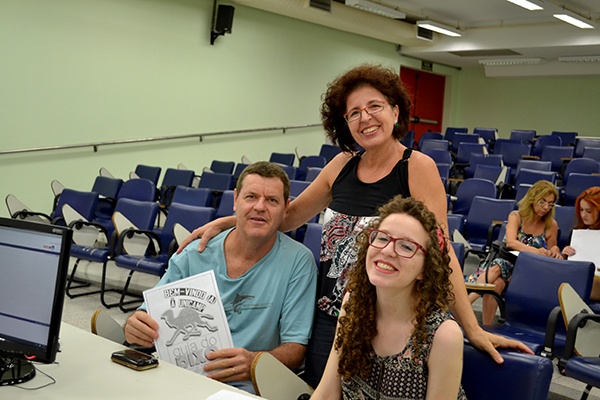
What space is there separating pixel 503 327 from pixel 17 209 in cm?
518

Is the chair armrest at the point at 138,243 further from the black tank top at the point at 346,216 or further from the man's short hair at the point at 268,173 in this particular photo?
the black tank top at the point at 346,216

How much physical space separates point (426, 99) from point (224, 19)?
26.2ft

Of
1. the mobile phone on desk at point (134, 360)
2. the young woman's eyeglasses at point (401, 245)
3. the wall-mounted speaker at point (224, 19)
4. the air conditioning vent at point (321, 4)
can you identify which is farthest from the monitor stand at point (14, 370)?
the air conditioning vent at point (321, 4)

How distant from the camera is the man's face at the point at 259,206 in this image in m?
2.17

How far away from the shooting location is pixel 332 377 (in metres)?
1.70

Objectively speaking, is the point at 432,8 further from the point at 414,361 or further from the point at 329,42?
the point at 414,361

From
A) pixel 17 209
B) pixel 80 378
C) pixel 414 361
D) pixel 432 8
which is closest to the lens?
pixel 414 361

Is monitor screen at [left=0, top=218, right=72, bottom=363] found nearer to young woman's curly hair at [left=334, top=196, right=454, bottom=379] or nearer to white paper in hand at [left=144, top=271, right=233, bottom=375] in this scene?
white paper in hand at [left=144, top=271, right=233, bottom=375]

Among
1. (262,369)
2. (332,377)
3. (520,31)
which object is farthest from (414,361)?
(520,31)

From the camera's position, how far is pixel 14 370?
1703mm

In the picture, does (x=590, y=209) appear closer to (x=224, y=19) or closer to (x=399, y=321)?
(x=399, y=321)

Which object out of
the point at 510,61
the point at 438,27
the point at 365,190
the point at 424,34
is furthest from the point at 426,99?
the point at 365,190

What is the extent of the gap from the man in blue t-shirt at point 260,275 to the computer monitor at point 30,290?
0.47 metres

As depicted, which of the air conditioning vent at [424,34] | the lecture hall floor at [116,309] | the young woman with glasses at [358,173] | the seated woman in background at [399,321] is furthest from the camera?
the air conditioning vent at [424,34]
